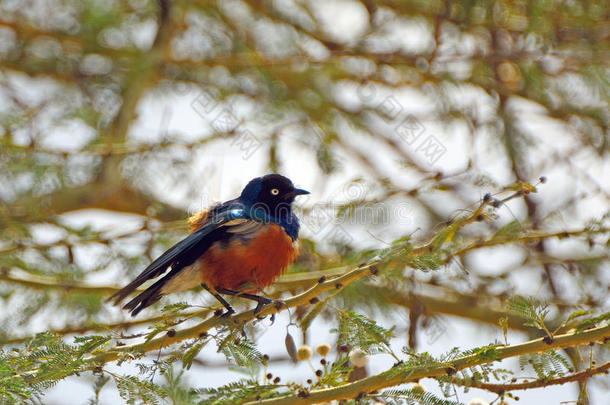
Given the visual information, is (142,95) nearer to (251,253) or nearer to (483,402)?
(251,253)

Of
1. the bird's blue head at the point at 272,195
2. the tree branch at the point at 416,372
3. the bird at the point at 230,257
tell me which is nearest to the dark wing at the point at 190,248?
the bird at the point at 230,257

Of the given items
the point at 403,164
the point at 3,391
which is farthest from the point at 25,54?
the point at 3,391

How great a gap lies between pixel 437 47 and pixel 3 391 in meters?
5.22

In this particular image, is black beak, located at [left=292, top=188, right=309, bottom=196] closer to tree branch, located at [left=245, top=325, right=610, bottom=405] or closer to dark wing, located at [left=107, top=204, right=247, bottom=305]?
dark wing, located at [left=107, top=204, right=247, bottom=305]

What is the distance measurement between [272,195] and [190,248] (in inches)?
36.1

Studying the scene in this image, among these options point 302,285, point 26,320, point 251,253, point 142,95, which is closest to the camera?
point 251,253

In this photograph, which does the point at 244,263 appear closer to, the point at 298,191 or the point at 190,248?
the point at 190,248

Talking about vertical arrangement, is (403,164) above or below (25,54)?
below

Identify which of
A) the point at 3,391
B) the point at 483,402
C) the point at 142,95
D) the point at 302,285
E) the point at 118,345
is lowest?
the point at 483,402

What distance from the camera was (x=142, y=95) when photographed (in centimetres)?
659

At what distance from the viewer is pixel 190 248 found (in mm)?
4078

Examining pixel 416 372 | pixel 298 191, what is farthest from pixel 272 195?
pixel 416 372

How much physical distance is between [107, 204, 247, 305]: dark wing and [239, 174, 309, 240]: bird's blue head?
0.28 m

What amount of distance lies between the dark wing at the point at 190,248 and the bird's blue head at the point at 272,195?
0.28 m
